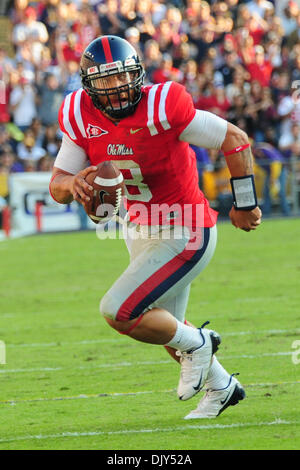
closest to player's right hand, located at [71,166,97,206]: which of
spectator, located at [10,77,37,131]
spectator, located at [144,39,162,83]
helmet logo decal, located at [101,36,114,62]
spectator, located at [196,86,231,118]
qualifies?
helmet logo decal, located at [101,36,114,62]

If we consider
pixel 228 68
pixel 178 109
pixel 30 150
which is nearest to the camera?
pixel 178 109

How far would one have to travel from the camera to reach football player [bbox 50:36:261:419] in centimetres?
432

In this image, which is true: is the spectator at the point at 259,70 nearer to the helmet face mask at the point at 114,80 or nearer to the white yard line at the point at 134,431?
the helmet face mask at the point at 114,80

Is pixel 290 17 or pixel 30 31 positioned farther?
pixel 290 17

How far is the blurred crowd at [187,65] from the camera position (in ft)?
48.4

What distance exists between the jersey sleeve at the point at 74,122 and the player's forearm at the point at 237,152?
69cm

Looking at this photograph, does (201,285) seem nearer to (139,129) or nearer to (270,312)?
(270,312)

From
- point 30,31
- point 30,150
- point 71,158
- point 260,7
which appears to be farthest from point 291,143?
point 71,158

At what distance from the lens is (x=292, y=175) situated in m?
14.4

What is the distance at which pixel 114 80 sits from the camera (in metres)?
4.35

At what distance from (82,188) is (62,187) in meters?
0.21

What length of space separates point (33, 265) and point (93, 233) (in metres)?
3.19

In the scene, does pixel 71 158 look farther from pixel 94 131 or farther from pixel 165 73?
pixel 165 73

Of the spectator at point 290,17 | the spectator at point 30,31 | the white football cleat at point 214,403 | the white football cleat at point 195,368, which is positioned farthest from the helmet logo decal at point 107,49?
the spectator at point 290,17
